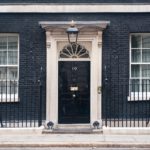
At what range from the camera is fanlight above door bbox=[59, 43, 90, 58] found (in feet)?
63.3

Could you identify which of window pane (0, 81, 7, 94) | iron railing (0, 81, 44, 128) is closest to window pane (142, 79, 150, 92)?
iron railing (0, 81, 44, 128)

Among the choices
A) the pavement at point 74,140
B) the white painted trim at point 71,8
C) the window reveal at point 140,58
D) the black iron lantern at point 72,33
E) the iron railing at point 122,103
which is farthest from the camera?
the window reveal at point 140,58

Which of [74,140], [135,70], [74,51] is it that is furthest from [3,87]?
[135,70]

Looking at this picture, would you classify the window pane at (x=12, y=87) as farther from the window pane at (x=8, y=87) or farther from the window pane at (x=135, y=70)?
the window pane at (x=135, y=70)

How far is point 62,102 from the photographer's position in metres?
19.3

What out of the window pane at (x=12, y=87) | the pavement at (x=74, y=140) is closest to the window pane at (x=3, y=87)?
the window pane at (x=12, y=87)

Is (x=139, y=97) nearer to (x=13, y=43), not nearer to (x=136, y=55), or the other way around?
(x=136, y=55)

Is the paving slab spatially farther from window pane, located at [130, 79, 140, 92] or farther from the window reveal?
the window reveal

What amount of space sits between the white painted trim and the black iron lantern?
0.70 metres

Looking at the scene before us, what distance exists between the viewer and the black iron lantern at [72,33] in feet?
60.3

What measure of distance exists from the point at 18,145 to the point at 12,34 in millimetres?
5570

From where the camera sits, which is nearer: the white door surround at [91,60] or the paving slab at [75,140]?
the paving slab at [75,140]

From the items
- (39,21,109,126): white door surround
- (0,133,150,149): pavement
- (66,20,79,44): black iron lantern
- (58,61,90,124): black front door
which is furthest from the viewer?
(58,61,90,124): black front door

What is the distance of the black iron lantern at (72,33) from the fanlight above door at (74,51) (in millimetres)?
251
